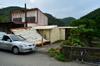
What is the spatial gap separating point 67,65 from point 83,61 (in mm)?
1910

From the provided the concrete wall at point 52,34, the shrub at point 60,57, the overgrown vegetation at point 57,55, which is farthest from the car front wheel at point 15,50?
the concrete wall at point 52,34

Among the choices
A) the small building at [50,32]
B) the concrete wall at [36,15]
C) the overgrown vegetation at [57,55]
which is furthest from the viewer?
the concrete wall at [36,15]

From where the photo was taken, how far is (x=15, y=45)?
53.3 feet

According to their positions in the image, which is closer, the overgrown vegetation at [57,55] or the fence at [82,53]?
the fence at [82,53]

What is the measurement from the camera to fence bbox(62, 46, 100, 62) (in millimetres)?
13133

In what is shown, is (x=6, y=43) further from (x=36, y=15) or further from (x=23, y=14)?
(x=23, y=14)

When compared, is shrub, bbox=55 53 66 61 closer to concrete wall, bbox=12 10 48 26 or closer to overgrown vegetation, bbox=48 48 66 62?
overgrown vegetation, bbox=48 48 66 62

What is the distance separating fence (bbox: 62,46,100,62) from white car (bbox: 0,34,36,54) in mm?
3509

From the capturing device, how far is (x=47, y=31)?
2434 centimetres

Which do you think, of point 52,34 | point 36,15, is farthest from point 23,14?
point 52,34

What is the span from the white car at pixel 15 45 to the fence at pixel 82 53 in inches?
138

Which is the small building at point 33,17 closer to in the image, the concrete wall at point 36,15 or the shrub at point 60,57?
the concrete wall at point 36,15

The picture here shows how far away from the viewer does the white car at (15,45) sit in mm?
16016

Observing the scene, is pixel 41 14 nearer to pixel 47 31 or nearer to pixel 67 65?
pixel 47 31
